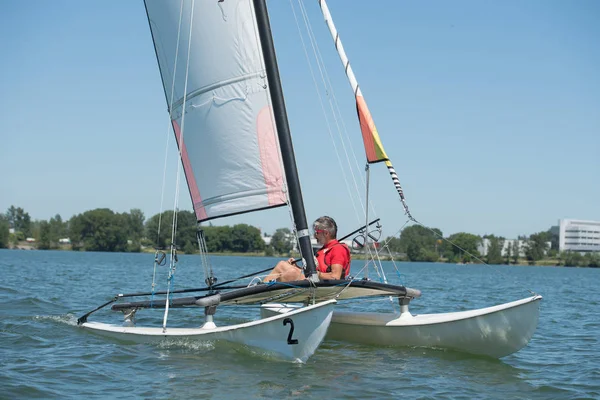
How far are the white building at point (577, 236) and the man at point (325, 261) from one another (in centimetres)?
14767

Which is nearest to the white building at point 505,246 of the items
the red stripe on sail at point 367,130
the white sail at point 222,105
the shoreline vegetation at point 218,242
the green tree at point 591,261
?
the shoreline vegetation at point 218,242

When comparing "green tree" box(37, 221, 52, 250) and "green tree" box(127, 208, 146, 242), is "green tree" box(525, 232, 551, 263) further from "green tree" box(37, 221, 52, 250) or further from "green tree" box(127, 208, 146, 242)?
"green tree" box(37, 221, 52, 250)

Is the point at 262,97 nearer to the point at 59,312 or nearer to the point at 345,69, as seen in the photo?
the point at 345,69

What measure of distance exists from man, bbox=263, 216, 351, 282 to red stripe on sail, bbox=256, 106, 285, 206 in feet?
2.22

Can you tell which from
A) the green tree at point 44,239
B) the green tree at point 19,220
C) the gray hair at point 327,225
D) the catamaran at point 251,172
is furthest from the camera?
the green tree at point 19,220

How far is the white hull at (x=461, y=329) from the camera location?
8078 mm

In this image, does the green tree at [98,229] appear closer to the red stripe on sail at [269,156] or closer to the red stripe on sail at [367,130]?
the red stripe on sail at [269,156]

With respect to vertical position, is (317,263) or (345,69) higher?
(345,69)

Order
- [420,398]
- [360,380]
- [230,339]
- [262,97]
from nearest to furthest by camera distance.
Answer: [420,398]
[360,380]
[230,339]
[262,97]

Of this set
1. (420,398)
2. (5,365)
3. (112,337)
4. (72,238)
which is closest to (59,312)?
(112,337)

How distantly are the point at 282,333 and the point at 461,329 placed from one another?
7.51ft

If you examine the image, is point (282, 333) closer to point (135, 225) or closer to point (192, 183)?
point (192, 183)

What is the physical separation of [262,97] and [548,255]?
422 feet

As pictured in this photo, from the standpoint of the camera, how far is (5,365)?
7469 mm
